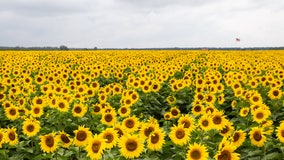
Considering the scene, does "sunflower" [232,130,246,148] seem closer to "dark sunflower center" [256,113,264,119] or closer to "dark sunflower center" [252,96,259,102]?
"dark sunflower center" [256,113,264,119]

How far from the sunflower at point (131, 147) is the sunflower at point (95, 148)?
0.25 m

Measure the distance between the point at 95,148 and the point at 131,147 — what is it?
43 cm

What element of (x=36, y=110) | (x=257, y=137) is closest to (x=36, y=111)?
(x=36, y=110)

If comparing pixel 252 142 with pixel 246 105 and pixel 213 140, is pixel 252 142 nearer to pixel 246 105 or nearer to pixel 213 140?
pixel 213 140

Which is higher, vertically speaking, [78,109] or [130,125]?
[130,125]

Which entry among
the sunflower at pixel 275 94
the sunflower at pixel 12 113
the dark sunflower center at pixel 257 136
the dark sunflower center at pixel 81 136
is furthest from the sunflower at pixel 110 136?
the sunflower at pixel 275 94

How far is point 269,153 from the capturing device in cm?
630

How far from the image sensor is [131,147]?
509cm

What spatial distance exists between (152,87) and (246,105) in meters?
3.45

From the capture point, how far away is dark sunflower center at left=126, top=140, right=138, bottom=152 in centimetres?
509

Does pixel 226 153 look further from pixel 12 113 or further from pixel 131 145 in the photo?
pixel 12 113

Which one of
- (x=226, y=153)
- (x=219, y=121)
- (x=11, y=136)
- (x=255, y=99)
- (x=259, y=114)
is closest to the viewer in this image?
(x=226, y=153)

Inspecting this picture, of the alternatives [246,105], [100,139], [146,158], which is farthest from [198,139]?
[246,105]

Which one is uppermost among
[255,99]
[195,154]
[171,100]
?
[195,154]
